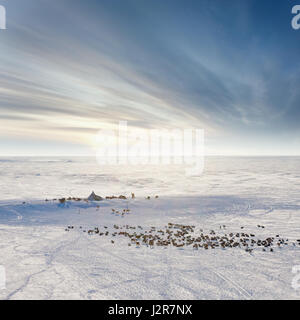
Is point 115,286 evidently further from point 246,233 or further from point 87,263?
point 246,233

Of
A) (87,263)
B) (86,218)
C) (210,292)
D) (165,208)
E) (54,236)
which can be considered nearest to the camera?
(210,292)

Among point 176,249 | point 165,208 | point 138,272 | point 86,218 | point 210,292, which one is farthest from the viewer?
point 165,208

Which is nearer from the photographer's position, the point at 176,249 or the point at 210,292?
the point at 210,292

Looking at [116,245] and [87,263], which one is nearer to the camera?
[87,263]

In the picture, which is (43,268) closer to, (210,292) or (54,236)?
(54,236)

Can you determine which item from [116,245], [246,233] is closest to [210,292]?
[116,245]

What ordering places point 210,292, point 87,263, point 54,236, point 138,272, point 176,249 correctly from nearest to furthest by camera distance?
point 210,292
point 138,272
point 87,263
point 176,249
point 54,236

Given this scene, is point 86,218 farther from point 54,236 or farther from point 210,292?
point 210,292
